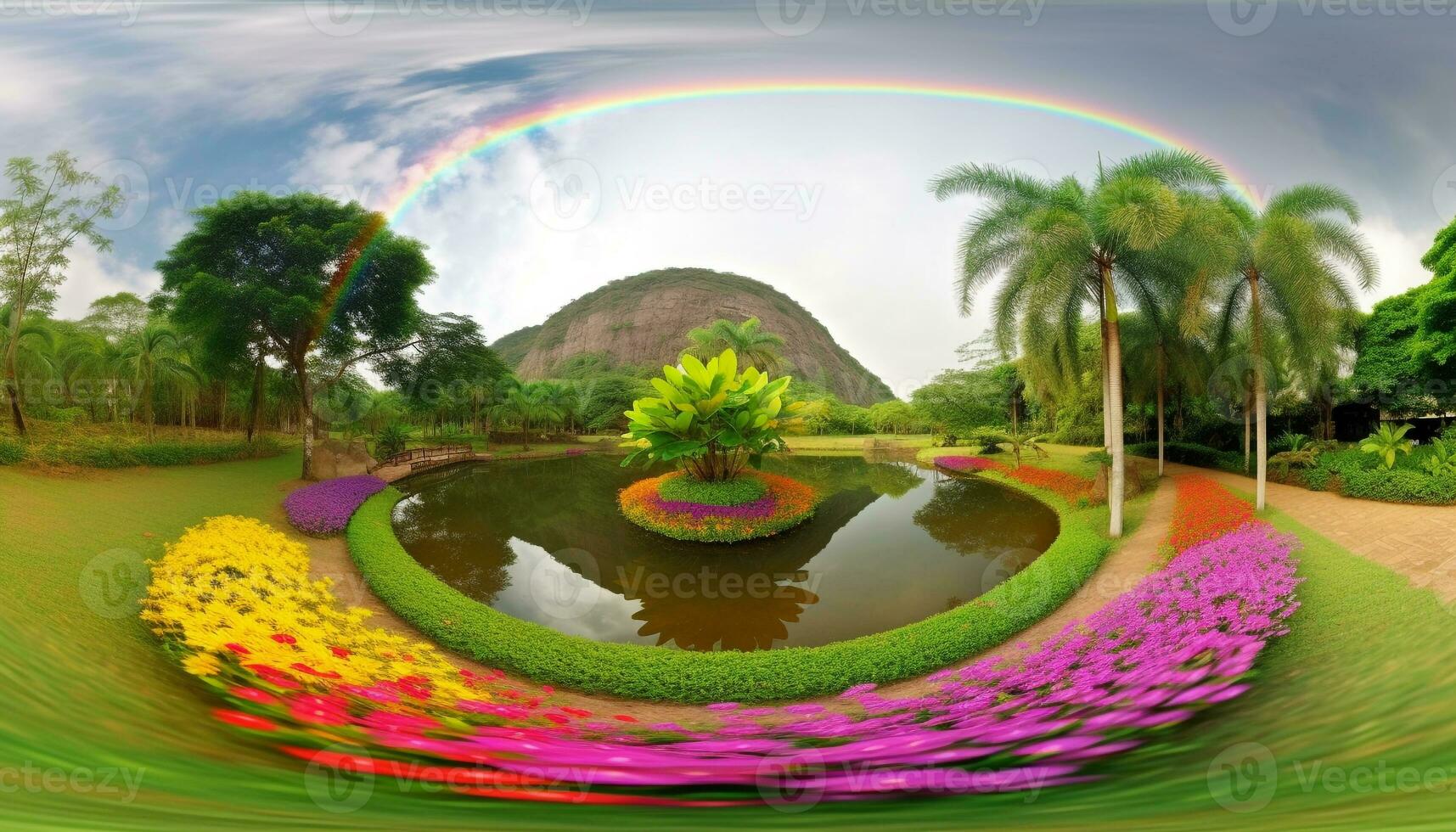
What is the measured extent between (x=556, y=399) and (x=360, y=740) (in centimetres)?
2074

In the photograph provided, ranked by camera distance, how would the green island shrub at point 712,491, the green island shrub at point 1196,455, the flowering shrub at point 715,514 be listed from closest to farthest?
1. the flowering shrub at point 715,514
2. the green island shrub at point 712,491
3. the green island shrub at point 1196,455

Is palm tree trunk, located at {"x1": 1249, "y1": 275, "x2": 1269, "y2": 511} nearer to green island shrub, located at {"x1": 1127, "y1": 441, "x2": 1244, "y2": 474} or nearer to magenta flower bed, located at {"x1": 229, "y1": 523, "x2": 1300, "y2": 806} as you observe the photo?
magenta flower bed, located at {"x1": 229, "y1": 523, "x2": 1300, "y2": 806}

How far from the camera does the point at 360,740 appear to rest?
107cm

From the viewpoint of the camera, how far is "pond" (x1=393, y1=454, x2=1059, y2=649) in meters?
3.60

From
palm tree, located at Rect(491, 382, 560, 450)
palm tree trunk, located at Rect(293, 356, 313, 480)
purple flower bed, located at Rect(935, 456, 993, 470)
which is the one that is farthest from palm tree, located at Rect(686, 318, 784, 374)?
palm tree trunk, located at Rect(293, 356, 313, 480)

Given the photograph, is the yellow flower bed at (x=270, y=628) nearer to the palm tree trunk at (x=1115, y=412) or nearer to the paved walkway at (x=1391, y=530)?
the paved walkway at (x=1391, y=530)

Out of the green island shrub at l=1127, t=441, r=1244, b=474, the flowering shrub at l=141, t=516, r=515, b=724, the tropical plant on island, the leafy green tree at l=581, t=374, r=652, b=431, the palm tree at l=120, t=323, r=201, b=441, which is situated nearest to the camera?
the flowering shrub at l=141, t=516, r=515, b=724

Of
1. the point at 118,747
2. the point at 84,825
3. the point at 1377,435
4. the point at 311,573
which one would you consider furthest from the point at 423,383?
the point at 1377,435

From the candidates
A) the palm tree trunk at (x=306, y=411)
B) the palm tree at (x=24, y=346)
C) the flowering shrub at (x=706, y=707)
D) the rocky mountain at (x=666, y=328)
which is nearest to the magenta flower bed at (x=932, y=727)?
the flowering shrub at (x=706, y=707)

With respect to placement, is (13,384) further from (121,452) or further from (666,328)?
(666,328)

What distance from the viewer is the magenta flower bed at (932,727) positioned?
1050mm

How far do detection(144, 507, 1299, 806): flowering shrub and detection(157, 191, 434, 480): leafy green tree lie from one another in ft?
→ 7.21

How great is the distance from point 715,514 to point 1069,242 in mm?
5350

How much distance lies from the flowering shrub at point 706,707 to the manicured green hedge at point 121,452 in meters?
0.89
